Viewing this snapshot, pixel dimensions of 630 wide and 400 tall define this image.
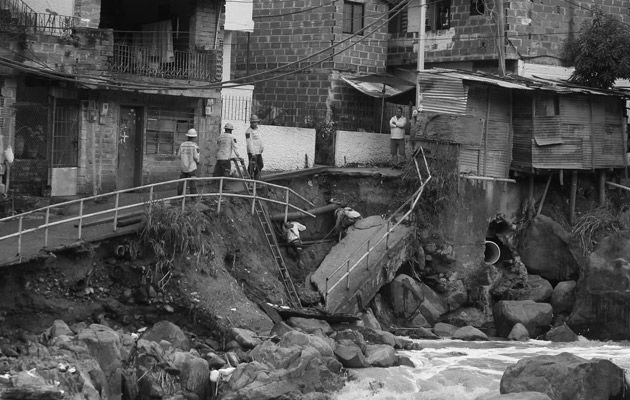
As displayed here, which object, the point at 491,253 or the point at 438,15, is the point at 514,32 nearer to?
the point at 438,15

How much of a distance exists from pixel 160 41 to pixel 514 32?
11.2m

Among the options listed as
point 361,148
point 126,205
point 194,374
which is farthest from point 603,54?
point 194,374

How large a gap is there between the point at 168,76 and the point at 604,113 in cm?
1260

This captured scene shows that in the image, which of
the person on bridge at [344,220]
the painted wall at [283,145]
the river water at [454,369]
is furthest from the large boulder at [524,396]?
the painted wall at [283,145]

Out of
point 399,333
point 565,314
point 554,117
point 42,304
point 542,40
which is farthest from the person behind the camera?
point 542,40

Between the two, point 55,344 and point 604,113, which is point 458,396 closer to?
point 55,344

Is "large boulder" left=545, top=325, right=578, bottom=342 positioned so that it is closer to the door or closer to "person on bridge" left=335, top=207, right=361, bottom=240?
"person on bridge" left=335, top=207, right=361, bottom=240

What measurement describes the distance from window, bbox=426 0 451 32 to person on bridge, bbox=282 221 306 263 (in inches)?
484

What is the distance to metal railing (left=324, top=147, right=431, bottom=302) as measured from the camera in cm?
2842

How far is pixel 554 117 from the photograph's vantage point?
3403cm

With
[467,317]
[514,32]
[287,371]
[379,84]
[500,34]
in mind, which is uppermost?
[514,32]

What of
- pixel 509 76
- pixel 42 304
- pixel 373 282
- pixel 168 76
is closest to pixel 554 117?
pixel 509 76

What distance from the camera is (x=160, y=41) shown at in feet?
108

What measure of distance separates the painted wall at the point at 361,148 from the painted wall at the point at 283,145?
951mm
